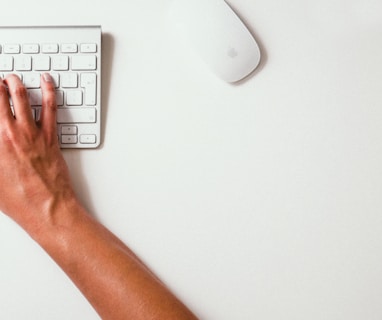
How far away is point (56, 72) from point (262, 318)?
0.44 meters

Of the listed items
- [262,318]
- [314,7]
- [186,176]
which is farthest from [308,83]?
[262,318]

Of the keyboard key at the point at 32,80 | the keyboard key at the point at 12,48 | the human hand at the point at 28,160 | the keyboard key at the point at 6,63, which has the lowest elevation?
the human hand at the point at 28,160

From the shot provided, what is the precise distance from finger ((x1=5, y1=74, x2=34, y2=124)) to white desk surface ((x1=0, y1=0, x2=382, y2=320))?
80mm

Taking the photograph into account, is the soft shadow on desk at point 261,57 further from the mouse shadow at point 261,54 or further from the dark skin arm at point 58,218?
the dark skin arm at point 58,218

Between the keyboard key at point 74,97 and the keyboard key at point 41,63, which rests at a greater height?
the keyboard key at point 41,63

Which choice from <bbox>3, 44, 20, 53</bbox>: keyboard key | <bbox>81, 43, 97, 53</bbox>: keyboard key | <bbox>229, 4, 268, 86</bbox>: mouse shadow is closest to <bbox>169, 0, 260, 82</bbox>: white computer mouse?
<bbox>229, 4, 268, 86</bbox>: mouse shadow

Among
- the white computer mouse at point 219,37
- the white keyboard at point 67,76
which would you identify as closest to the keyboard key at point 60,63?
the white keyboard at point 67,76

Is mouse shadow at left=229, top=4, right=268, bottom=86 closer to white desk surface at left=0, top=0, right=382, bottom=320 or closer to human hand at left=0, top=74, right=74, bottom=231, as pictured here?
white desk surface at left=0, top=0, right=382, bottom=320

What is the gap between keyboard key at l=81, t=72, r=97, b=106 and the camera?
0.66 m

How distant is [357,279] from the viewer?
2.17 feet

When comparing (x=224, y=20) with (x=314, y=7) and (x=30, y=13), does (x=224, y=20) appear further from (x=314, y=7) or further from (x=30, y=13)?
(x=30, y=13)

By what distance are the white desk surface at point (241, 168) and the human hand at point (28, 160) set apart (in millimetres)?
33

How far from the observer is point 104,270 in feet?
2.01

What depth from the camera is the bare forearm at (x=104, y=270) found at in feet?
1.95
